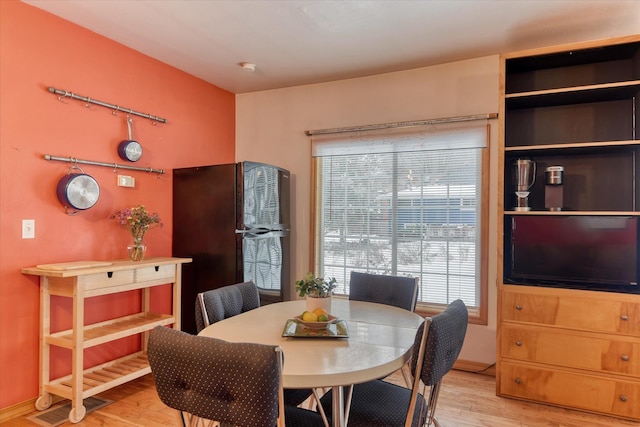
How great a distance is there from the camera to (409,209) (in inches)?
134

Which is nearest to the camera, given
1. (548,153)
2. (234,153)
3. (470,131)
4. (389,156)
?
(548,153)

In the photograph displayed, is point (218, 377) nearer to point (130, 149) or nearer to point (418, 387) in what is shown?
point (418, 387)

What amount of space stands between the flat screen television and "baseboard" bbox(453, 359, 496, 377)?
2.73 feet

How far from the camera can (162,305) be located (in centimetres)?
331

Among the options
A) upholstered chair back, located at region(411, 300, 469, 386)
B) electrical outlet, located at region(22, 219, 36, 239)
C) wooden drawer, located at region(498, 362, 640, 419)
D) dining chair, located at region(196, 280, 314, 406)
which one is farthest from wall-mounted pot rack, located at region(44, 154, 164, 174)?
wooden drawer, located at region(498, 362, 640, 419)

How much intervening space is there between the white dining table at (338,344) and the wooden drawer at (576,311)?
1054 mm

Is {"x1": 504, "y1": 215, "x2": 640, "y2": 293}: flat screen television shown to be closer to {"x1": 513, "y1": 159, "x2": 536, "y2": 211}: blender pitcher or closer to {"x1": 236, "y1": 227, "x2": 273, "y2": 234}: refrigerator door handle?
{"x1": 513, "y1": 159, "x2": 536, "y2": 211}: blender pitcher

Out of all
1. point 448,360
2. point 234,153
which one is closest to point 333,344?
point 448,360

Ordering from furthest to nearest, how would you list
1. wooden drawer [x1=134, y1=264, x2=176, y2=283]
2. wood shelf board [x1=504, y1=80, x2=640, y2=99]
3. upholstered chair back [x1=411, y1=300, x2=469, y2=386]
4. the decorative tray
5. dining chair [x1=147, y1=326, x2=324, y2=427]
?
1. wooden drawer [x1=134, y1=264, x2=176, y2=283]
2. wood shelf board [x1=504, y1=80, x2=640, y2=99]
3. the decorative tray
4. upholstered chair back [x1=411, y1=300, x2=469, y2=386]
5. dining chair [x1=147, y1=326, x2=324, y2=427]

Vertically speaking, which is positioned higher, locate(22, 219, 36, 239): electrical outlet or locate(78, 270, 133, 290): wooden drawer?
locate(22, 219, 36, 239): electrical outlet

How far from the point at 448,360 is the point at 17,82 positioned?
2.83 meters

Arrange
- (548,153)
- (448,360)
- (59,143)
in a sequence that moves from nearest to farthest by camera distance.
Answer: (448,360) < (59,143) < (548,153)

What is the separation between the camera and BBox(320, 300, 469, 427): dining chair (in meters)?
1.38

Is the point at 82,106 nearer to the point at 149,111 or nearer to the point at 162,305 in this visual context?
the point at 149,111
